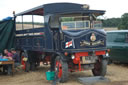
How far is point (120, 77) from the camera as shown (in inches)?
377

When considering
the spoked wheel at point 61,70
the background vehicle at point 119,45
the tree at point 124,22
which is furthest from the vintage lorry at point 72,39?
the tree at point 124,22

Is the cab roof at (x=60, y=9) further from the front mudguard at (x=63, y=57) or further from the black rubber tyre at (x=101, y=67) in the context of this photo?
the black rubber tyre at (x=101, y=67)

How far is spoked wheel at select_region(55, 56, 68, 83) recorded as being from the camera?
8.35m

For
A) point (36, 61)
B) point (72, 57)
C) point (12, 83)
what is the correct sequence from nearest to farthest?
point (72, 57), point (12, 83), point (36, 61)

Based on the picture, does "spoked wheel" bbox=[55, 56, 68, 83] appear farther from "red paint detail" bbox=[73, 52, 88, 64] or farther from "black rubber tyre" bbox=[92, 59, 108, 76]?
"black rubber tyre" bbox=[92, 59, 108, 76]

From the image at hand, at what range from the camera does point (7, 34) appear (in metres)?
12.4

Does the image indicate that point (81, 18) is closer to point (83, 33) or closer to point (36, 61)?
point (83, 33)

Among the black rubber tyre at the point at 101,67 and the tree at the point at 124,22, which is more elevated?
the tree at the point at 124,22

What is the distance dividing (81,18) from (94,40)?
103cm

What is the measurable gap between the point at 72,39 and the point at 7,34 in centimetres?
520

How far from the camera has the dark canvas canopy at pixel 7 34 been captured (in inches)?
479

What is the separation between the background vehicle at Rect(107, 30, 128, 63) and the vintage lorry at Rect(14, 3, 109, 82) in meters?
2.62

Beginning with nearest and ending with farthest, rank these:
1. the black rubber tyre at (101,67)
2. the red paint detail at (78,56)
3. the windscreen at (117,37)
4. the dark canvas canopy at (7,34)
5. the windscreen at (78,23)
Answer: the red paint detail at (78,56)
the windscreen at (78,23)
the black rubber tyre at (101,67)
the windscreen at (117,37)
the dark canvas canopy at (7,34)

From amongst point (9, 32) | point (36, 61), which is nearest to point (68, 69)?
point (36, 61)
